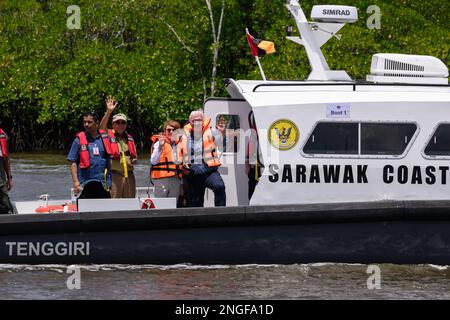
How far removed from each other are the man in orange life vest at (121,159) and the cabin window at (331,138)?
1.93m

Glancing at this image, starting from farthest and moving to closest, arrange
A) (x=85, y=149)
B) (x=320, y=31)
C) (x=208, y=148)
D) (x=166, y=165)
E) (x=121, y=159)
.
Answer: (x=320, y=31) → (x=121, y=159) → (x=166, y=165) → (x=85, y=149) → (x=208, y=148)

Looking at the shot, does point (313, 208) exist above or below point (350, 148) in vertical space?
below

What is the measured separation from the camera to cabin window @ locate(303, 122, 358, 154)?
11.3 meters

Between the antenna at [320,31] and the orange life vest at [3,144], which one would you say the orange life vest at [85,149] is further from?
the antenna at [320,31]

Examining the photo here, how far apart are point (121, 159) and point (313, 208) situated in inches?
85.2

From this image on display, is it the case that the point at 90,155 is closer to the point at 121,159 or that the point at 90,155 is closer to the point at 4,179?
the point at 121,159

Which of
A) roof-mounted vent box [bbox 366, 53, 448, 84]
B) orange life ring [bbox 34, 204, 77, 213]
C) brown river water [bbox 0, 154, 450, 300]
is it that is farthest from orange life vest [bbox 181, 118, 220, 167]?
roof-mounted vent box [bbox 366, 53, 448, 84]

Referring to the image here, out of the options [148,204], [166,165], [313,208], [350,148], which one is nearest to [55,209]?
[148,204]

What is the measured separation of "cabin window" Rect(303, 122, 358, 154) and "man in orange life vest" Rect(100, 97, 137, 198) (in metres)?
1.93

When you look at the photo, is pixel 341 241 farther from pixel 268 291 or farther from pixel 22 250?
pixel 22 250

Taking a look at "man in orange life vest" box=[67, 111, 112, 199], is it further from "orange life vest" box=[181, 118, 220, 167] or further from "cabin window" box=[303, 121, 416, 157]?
"cabin window" box=[303, 121, 416, 157]

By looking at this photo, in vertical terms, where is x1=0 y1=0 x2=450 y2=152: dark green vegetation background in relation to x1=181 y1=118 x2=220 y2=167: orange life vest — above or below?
above

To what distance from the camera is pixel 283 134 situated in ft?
37.1

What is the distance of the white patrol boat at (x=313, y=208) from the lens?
11.1 m
